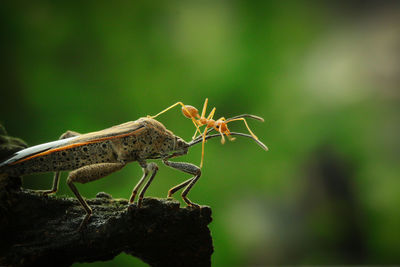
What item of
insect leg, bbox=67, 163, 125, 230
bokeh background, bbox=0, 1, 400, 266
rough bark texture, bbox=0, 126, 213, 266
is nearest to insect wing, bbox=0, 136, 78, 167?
rough bark texture, bbox=0, 126, 213, 266

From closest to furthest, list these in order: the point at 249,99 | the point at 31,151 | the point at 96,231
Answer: the point at 96,231, the point at 31,151, the point at 249,99

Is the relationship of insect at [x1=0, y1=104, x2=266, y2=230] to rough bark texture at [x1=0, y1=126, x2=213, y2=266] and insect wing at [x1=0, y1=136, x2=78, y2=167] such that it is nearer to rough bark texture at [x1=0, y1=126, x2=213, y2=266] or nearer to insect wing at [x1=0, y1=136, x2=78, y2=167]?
insect wing at [x1=0, y1=136, x2=78, y2=167]

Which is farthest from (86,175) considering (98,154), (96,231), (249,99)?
(249,99)

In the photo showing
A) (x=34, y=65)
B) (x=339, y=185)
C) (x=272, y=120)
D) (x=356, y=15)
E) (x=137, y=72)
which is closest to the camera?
(x=34, y=65)

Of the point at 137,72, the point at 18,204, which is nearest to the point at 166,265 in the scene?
the point at 18,204

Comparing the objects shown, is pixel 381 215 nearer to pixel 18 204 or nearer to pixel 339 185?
pixel 339 185

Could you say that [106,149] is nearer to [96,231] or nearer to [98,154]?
[98,154]

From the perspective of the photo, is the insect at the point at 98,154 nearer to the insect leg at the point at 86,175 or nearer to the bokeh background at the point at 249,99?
the insect leg at the point at 86,175
